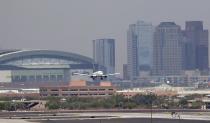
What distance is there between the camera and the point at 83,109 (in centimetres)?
10612

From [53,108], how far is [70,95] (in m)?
37.6

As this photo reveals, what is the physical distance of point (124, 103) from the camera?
371 ft

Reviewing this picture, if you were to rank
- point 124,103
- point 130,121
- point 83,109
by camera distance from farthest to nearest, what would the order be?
point 124,103 → point 83,109 → point 130,121

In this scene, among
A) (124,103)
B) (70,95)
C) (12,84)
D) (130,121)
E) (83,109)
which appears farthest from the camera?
(12,84)

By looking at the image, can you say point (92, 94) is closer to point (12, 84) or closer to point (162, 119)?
point (12, 84)

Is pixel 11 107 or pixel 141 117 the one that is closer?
pixel 141 117

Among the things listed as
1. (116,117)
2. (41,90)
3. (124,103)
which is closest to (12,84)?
(41,90)

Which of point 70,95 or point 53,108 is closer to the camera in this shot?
point 53,108

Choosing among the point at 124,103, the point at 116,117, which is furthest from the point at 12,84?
the point at 116,117

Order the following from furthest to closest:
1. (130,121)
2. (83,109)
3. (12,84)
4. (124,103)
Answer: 1. (12,84)
2. (124,103)
3. (83,109)
4. (130,121)

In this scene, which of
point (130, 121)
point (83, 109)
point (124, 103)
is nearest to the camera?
point (130, 121)

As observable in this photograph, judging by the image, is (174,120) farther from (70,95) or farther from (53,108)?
(70,95)

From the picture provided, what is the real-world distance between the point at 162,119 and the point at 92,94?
225ft

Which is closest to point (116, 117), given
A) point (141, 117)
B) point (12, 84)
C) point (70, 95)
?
point (141, 117)
